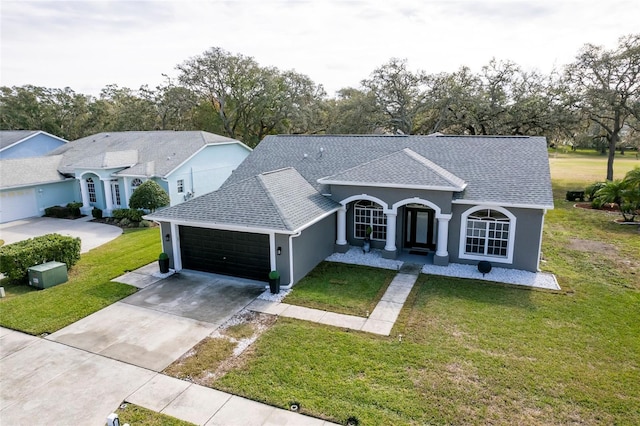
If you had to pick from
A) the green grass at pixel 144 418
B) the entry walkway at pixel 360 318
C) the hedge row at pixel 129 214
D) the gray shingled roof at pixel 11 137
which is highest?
the gray shingled roof at pixel 11 137

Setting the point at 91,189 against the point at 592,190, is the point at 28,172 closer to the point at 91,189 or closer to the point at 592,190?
the point at 91,189

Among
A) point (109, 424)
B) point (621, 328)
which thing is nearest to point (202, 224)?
point (109, 424)

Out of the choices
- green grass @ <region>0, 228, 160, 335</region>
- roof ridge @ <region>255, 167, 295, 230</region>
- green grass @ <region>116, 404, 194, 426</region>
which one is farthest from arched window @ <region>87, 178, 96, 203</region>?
green grass @ <region>116, 404, 194, 426</region>

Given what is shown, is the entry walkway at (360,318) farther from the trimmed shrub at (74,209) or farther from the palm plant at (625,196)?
the trimmed shrub at (74,209)

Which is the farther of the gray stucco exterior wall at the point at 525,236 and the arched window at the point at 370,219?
the arched window at the point at 370,219

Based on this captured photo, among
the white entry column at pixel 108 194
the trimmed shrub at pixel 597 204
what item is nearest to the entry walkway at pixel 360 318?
the white entry column at pixel 108 194

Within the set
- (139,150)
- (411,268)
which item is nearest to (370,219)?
(411,268)
